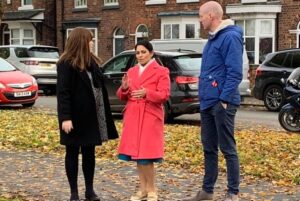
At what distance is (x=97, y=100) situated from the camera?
7141 mm

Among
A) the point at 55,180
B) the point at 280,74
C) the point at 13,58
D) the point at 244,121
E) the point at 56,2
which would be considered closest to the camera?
the point at 55,180

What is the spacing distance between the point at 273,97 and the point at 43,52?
11089 mm

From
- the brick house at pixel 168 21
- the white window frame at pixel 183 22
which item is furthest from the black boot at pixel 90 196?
the white window frame at pixel 183 22

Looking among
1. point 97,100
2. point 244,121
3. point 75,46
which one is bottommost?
point 244,121

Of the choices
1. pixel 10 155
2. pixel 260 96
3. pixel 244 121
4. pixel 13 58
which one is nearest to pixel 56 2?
pixel 13 58

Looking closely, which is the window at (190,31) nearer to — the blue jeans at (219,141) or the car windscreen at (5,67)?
the car windscreen at (5,67)

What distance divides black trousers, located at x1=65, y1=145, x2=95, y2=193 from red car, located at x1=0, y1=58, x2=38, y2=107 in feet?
39.0

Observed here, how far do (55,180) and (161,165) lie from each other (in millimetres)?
1663

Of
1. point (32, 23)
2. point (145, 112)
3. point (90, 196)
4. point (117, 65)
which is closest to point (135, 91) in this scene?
point (145, 112)

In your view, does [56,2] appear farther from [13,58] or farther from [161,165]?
[161,165]

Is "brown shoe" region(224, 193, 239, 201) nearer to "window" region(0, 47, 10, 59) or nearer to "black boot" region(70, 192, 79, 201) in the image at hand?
"black boot" region(70, 192, 79, 201)

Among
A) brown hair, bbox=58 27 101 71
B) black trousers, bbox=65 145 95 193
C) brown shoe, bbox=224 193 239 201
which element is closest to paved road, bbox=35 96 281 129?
brown shoe, bbox=224 193 239 201

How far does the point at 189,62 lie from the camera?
1512 cm

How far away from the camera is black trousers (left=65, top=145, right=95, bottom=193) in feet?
23.5
